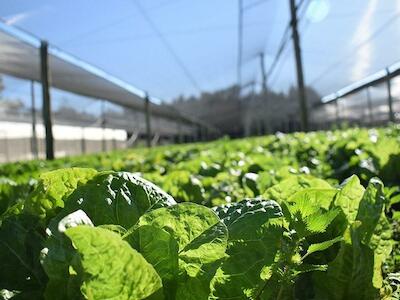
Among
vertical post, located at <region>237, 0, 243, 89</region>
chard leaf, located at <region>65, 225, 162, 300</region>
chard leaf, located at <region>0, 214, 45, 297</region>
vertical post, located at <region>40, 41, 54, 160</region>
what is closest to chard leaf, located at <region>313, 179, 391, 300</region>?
chard leaf, located at <region>65, 225, 162, 300</region>

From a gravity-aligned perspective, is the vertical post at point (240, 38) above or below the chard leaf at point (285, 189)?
above

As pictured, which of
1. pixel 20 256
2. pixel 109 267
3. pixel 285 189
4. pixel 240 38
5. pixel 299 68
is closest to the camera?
pixel 109 267

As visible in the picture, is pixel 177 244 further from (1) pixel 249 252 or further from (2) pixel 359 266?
(2) pixel 359 266

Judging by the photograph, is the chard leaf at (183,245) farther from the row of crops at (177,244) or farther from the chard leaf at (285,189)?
the chard leaf at (285,189)

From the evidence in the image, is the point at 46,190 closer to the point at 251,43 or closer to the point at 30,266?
the point at 30,266

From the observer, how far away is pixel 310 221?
0.95 metres

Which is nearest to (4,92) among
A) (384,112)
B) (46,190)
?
(384,112)

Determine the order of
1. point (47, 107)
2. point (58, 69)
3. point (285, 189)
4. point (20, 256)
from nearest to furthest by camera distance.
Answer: point (20, 256) → point (285, 189) → point (47, 107) → point (58, 69)

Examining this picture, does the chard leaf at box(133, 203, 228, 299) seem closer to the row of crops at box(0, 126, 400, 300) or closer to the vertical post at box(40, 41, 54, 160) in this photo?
the row of crops at box(0, 126, 400, 300)

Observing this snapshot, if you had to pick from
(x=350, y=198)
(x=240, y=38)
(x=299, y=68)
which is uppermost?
(x=240, y=38)

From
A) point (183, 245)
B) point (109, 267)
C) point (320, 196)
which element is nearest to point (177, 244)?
point (183, 245)

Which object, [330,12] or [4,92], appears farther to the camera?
[4,92]

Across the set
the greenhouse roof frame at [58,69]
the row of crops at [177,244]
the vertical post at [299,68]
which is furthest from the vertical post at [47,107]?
the row of crops at [177,244]

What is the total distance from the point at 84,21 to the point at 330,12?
29.4ft
